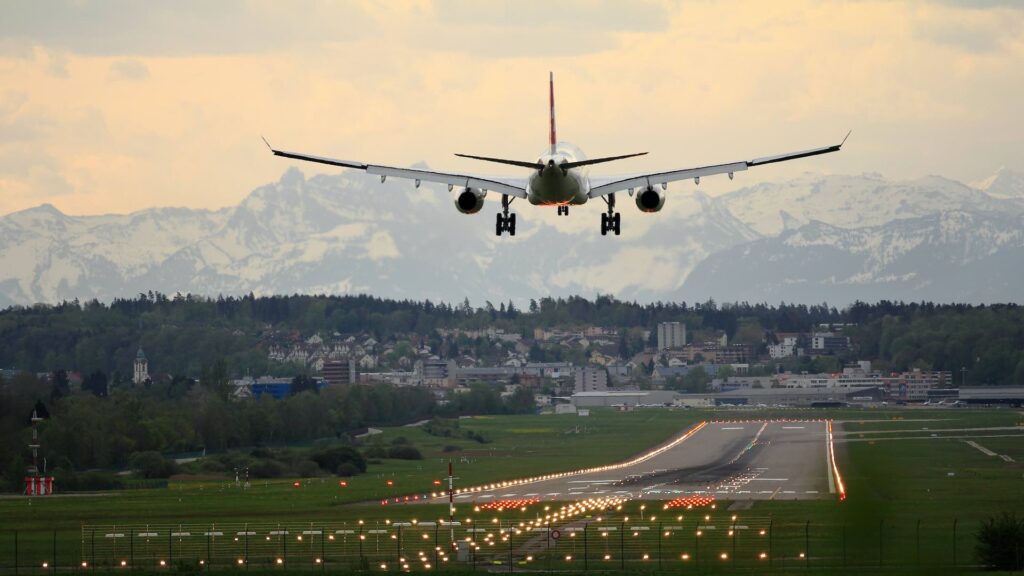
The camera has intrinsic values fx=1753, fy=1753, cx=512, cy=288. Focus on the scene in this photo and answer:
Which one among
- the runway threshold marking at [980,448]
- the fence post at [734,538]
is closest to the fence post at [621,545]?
the fence post at [734,538]

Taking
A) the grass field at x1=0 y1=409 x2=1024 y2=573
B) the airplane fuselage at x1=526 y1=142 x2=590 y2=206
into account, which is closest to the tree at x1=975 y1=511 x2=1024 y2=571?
the grass field at x1=0 y1=409 x2=1024 y2=573

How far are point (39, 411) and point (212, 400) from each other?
42.8 meters

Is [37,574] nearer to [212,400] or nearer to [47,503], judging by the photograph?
[47,503]

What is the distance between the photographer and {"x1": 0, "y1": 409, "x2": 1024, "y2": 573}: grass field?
68312 millimetres

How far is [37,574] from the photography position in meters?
69.8

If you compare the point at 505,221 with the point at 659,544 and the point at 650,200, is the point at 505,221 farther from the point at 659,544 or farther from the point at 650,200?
the point at 659,544

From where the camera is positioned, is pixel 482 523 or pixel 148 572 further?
pixel 482 523

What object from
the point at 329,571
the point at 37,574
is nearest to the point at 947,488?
the point at 329,571

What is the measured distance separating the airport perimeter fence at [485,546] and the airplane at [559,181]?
14.0 m

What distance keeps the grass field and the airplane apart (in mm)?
13980

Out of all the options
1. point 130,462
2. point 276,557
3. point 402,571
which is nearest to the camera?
point 402,571

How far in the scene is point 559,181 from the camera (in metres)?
71.6

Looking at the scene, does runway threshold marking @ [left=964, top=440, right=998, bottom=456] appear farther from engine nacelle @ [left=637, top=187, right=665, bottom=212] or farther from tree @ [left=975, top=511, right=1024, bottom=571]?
tree @ [left=975, top=511, right=1024, bottom=571]

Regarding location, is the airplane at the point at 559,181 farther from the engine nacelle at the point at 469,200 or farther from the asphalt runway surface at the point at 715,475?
the asphalt runway surface at the point at 715,475
